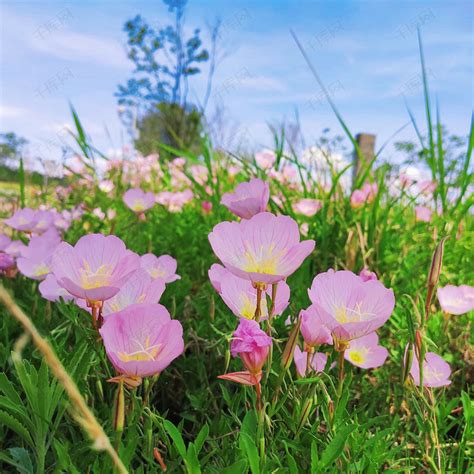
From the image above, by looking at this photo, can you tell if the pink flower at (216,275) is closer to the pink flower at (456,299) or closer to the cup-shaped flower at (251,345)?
the cup-shaped flower at (251,345)

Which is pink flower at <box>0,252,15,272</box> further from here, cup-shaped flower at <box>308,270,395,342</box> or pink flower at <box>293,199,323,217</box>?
pink flower at <box>293,199,323,217</box>

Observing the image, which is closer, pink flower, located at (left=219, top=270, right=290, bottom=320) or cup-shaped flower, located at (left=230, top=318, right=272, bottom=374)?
cup-shaped flower, located at (left=230, top=318, right=272, bottom=374)

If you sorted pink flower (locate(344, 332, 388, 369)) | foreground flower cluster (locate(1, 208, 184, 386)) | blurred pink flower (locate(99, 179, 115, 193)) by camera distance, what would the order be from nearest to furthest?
1. foreground flower cluster (locate(1, 208, 184, 386))
2. pink flower (locate(344, 332, 388, 369))
3. blurred pink flower (locate(99, 179, 115, 193))

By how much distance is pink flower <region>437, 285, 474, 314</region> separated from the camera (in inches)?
53.7

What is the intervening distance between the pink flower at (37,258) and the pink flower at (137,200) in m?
0.99

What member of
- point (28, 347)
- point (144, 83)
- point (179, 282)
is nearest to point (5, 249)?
point (28, 347)

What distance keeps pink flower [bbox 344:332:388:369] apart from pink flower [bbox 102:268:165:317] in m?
0.56

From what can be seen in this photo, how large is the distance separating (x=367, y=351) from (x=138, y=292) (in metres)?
0.62

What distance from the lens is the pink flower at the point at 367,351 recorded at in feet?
3.94

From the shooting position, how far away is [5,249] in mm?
1611

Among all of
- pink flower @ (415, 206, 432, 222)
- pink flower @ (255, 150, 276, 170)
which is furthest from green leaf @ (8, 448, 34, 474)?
pink flower @ (255, 150, 276, 170)

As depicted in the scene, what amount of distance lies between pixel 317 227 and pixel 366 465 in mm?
1417

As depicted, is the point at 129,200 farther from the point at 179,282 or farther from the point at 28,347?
the point at 28,347

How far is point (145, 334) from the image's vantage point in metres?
0.72
